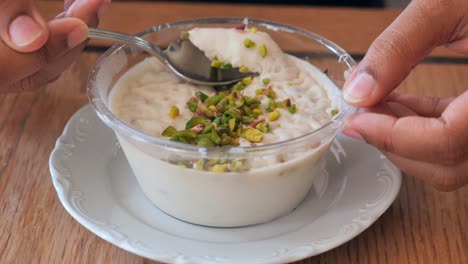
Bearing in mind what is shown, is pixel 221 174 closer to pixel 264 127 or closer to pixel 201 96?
pixel 264 127

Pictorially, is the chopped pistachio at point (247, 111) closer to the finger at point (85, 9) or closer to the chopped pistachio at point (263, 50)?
the chopped pistachio at point (263, 50)

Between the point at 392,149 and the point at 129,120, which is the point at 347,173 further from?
the point at 129,120

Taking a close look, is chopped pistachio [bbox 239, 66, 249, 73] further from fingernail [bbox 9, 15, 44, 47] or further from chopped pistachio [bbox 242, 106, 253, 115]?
fingernail [bbox 9, 15, 44, 47]

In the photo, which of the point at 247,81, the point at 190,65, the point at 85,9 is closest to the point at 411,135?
the point at 247,81

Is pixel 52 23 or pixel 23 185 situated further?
pixel 23 185

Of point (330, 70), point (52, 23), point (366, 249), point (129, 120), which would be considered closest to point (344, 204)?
point (366, 249)

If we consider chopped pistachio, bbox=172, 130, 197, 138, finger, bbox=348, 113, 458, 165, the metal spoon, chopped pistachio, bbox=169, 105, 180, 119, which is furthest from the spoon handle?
finger, bbox=348, 113, 458, 165
